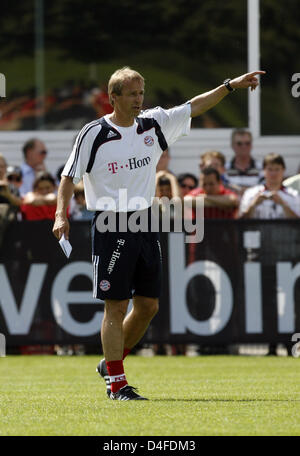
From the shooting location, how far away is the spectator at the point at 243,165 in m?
14.4

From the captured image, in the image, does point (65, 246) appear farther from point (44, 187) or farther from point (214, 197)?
point (44, 187)

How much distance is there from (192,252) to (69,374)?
251cm

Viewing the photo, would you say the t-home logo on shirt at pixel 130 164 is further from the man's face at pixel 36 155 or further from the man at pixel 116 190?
the man's face at pixel 36 155

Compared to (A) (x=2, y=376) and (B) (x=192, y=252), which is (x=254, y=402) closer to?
(A) (x=2, y=376)

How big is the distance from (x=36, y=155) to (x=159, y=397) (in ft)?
25.1

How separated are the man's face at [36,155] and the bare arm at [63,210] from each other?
7368mm

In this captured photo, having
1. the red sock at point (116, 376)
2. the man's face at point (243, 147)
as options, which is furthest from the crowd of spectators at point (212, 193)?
the red sock at point (116, 376)

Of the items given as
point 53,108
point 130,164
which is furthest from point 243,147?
point 130,164

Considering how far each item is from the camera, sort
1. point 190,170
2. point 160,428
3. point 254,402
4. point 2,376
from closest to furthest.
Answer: point 160,428
point 254,402
point 2,376
point 190,170

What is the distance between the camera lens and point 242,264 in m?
12.5

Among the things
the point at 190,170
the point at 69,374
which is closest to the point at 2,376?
the point at 69,374

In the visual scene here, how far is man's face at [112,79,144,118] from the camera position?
311 inches

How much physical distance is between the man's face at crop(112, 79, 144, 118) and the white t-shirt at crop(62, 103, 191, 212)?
157mm

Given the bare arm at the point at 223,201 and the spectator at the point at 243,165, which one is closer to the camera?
the bare arm at the point at 223,201
